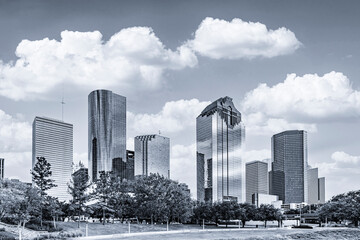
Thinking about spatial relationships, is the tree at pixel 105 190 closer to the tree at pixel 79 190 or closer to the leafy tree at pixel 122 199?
the leafy tree at pixel 122 199

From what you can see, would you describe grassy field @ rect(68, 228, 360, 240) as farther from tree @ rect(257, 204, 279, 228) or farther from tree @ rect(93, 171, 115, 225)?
tree @ rect(257, 204, 279, 228)

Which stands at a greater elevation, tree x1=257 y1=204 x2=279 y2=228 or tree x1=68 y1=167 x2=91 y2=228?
tree x1=68 y1=167 x2=91 y2=228

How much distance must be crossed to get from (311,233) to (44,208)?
4207 centimetres

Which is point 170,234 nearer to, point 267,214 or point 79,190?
point 79,190

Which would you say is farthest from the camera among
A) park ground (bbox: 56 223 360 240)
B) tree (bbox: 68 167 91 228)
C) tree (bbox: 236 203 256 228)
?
tree (bbox: 236 203 256 228)

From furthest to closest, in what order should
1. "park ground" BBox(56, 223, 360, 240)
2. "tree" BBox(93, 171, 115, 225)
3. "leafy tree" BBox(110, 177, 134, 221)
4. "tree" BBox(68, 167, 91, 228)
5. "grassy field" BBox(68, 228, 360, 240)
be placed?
"leafy tree" BBox(110, 177, 134, 221) < "tree" BBox(93, 171, 115, 225) < "tree" BBox(68, 167, 91, 228) < "grassy field" BBox(68, 228, 360, 240) < "park ground" BBox(56, 223, 360, 240)

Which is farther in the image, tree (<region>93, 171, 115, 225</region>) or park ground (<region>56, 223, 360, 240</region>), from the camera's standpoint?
tree (<region>93, 171, 115, 225</region>)

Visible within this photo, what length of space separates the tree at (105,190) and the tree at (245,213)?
34.8 m

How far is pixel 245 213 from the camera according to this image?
106312mm

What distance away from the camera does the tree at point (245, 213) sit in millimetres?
104500

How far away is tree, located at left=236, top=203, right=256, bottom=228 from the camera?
104 metres

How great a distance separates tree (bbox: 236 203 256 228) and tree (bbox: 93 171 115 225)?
34799 millimetres

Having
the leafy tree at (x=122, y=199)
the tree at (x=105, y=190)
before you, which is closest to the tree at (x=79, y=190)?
the tree at (x=105, y=190)

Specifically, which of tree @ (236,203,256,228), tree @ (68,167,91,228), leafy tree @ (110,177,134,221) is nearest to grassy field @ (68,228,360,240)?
tree @ (68,167,91,228)
